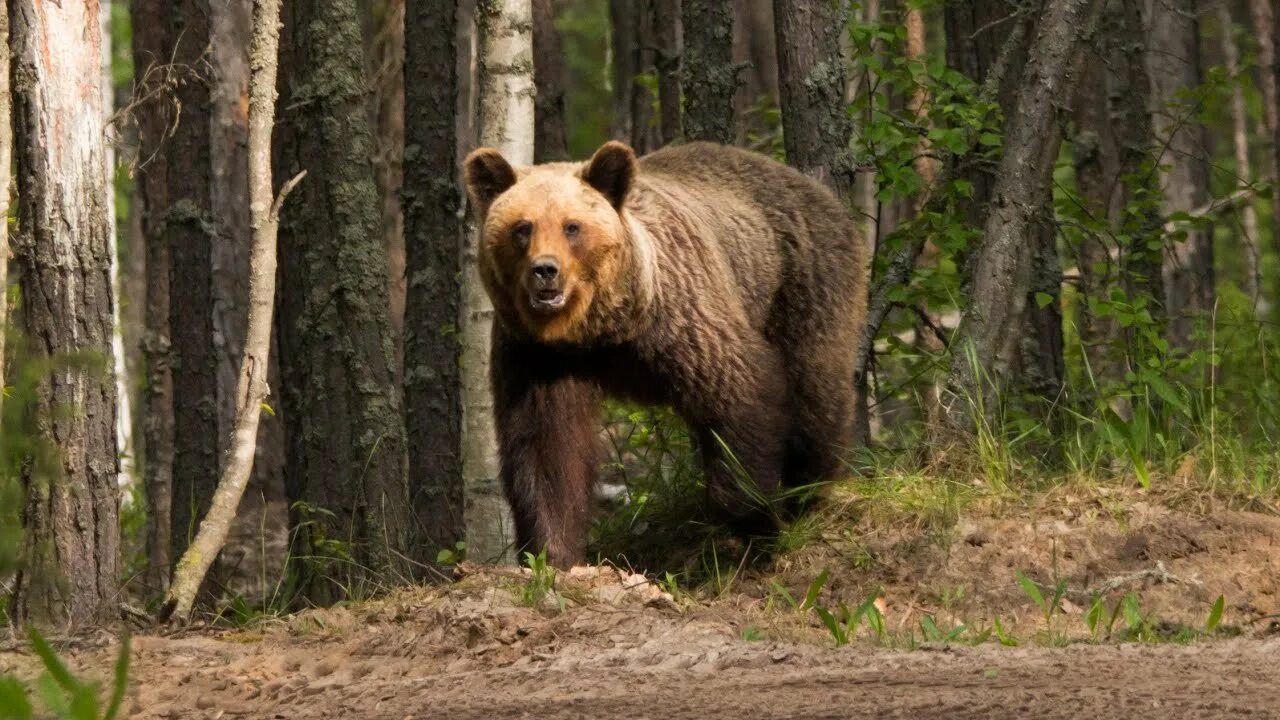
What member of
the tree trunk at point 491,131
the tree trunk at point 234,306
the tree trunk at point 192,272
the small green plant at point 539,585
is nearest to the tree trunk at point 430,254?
the tree trunk at point 234,306

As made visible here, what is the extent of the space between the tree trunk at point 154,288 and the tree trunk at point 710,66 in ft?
17.0

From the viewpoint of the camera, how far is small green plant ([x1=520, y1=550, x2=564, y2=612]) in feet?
19.4

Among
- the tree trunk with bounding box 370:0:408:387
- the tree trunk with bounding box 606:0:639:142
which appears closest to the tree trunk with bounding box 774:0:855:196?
the tree trunk with bounding box 370:0:408:387

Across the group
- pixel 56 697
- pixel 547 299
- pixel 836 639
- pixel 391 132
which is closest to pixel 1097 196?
pixel 547 299

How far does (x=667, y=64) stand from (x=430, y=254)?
4953 mm

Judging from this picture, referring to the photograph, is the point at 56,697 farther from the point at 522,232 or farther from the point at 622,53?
the point at 622,53

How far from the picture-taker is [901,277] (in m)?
8.68

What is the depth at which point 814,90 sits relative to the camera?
8.38m

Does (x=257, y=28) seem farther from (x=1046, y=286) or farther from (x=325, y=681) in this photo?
(x=1046, y=286)

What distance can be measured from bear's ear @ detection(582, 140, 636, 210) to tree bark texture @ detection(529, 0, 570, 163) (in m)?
5.59

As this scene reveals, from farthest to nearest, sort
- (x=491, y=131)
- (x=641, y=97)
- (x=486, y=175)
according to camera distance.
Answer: (x=641, y=97) < (x=491, y=131) < (x=486, y=175)

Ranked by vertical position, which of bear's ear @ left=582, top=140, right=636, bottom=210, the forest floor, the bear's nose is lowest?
the forest floor

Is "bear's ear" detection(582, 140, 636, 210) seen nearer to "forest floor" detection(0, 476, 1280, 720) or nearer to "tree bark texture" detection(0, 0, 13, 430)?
"forest floor" detection(0, 476, 1280, 720)

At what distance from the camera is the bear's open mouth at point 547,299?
21.0ft
